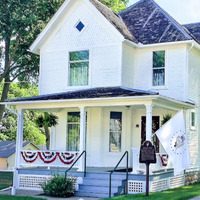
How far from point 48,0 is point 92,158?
38.4 ft

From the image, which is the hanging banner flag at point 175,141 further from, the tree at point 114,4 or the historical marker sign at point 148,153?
the tree at point 114,4

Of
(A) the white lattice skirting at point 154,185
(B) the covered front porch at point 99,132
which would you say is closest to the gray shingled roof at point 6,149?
(B) the covered front porch at point 99,132

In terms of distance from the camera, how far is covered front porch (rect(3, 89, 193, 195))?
16359 mm

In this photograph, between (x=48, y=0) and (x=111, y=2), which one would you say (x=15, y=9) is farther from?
(x=111, y=2)

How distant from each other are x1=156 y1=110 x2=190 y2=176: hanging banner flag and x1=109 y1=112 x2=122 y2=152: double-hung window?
4.11 m

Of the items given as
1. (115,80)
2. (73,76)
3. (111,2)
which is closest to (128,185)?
(115,80)

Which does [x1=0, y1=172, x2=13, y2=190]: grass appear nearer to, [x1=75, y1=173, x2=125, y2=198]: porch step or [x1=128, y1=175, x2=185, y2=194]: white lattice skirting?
[x1=75, y1=173, x2=125, y2=198]: porch step

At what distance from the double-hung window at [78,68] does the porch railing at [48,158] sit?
3.99 meters

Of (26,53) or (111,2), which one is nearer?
(26,53)

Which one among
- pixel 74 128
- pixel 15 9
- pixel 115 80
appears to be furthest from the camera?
pixel 15 9

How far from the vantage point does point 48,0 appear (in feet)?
86.0

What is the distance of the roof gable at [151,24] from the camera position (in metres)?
19.6

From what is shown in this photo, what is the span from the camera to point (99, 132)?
62.7 feet

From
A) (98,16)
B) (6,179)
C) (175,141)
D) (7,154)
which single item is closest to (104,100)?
(175,141)
